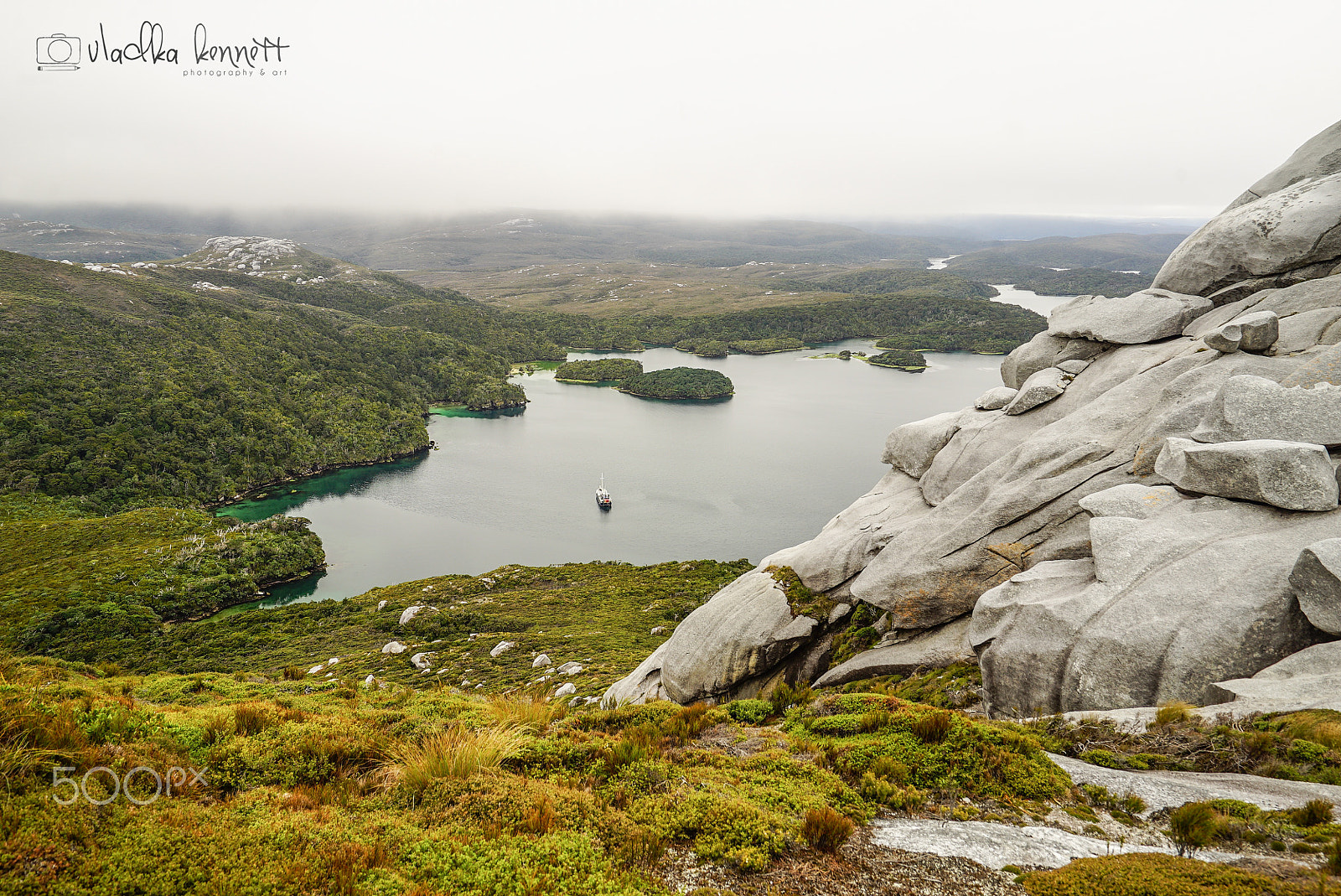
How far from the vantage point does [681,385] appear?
152m

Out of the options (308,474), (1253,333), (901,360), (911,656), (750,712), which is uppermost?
(1253,333)

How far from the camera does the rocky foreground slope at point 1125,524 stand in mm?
10719

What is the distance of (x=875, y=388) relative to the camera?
142m

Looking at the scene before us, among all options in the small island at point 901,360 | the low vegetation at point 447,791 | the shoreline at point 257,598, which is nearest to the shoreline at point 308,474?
the shoreline at point 257,598

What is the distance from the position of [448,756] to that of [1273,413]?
63.5ft

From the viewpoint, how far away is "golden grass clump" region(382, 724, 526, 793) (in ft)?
25.8

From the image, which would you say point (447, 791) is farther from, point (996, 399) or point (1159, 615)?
point (996, 399)

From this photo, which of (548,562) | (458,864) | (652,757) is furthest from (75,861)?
(548,562)

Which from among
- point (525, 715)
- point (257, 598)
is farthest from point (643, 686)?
point (257, 598)

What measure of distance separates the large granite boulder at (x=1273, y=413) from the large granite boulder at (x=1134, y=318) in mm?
7742

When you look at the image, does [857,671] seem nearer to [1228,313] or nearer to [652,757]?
[652,757]

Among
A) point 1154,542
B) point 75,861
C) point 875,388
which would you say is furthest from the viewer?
point 875,388

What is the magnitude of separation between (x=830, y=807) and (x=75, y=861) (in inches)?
319

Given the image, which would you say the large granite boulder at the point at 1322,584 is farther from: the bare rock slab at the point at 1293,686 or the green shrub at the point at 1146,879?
the green shrub at the point at 1146,879
